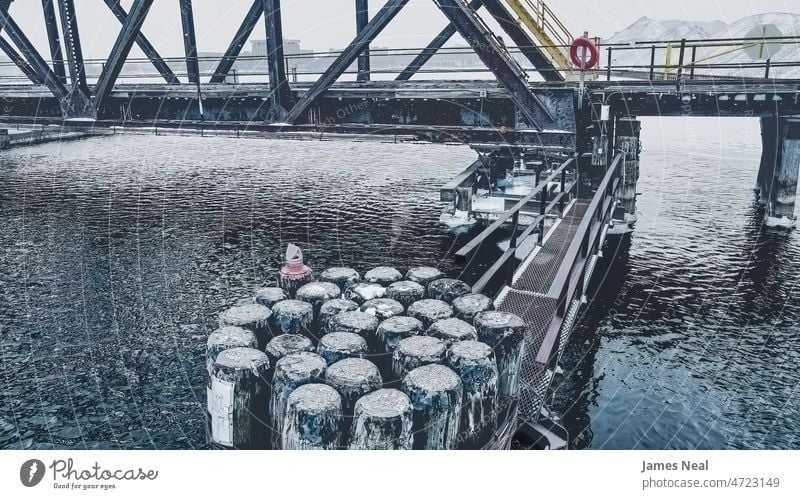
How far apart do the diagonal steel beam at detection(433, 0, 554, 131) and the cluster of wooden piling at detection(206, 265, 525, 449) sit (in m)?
5.54

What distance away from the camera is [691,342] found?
9.56m

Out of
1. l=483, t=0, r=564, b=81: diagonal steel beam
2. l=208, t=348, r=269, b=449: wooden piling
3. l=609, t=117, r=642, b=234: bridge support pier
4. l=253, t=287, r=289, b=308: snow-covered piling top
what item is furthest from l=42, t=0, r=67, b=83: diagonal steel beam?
l=609, t=117, r=642, b=234: bridge support pier

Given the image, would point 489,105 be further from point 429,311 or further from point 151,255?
point 151,255

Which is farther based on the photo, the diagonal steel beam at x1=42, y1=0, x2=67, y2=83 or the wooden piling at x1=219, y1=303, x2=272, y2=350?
→ the diagonal steel beam at x1=42, y1=0, x2=67, y2=83

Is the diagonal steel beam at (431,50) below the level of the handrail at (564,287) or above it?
above

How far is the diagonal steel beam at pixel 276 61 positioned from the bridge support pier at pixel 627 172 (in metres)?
9.22

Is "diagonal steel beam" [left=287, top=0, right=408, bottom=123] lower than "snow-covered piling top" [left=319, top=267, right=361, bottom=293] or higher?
higher

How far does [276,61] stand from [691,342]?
32.3 feet

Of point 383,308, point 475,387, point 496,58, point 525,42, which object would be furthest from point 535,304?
point 525,42

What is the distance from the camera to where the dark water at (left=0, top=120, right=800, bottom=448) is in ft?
25.1

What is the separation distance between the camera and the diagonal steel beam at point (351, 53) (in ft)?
34.9

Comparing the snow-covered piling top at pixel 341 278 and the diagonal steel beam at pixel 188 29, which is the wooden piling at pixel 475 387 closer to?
the snow-covered piling top at pixel 341 278

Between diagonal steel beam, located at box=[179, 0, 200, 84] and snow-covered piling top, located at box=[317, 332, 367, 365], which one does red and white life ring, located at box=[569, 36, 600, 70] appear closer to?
snow-covered piling top, located at box=[317, 332, 367, 365]

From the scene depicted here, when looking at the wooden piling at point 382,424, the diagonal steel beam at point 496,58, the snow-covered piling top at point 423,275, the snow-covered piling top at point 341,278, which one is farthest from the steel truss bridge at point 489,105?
the wooden piling at point 382,424
